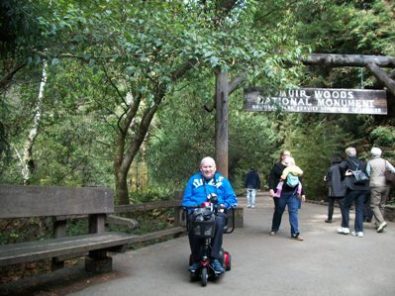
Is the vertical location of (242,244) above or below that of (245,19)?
below

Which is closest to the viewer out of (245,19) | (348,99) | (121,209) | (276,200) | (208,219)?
(208,219)

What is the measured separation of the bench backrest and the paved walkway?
0.96 meters

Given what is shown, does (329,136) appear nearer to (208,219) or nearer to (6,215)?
(208,219)

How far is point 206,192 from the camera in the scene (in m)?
6.71

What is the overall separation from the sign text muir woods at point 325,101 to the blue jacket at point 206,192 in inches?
198

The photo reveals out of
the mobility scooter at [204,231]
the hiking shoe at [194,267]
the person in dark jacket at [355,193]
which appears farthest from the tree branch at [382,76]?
the hiking shoe at [194,267]

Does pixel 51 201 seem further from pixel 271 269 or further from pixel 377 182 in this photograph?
pixel 377 182

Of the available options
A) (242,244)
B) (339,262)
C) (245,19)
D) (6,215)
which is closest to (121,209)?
(242,244)

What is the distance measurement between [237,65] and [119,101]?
6.51 meters

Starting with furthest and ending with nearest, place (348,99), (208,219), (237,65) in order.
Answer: (348,99), (237,65), (208,219)

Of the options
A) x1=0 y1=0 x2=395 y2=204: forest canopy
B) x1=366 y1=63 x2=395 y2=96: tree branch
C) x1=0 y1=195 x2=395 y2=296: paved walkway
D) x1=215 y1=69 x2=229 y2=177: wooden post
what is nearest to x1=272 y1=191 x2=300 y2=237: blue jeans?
x1=0 y1=195 x2=395 y2=296: paved walkway

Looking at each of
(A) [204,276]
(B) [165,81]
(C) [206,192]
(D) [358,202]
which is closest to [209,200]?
(C) [206,192]

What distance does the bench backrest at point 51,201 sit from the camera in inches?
222

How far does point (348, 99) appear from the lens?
12.1 metres
